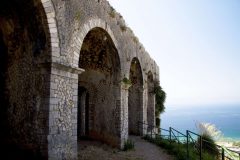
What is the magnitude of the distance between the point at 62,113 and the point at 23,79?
1276mm

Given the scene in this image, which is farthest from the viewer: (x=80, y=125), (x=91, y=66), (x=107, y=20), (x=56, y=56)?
(x=80, y=125)

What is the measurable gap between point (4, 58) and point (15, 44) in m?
0.63

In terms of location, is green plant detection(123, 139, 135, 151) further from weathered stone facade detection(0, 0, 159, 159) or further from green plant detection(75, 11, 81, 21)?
green plant detection(75, 11, 81, 21)

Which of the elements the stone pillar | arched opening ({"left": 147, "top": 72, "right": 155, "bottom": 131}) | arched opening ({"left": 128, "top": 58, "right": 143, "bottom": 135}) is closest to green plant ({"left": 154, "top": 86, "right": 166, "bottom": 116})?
arched opening ({"left": 147, "top": 72, "right": 155, "bottom": 131})

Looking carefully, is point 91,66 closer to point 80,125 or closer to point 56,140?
point 80,125

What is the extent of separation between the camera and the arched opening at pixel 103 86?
11328 mm

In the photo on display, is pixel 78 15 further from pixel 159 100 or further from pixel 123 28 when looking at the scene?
pixel 159 100

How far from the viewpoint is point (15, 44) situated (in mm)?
7281

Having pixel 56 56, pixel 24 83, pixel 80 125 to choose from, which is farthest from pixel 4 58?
pixel 80 125

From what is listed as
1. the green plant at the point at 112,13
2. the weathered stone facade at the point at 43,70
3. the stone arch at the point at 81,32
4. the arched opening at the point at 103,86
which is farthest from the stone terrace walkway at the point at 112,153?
the green plant at the point at 112,13

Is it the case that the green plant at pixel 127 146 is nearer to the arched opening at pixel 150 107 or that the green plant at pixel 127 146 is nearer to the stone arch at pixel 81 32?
the stone arch at pixel 81 32

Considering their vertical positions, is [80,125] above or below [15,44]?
below

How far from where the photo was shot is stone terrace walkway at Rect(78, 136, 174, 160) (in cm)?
930

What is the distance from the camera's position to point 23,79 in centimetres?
709
